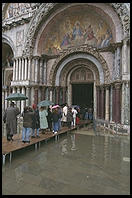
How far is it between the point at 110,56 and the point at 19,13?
39.2 ft

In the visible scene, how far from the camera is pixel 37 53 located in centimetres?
1507

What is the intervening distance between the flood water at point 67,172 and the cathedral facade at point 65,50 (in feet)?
22.1

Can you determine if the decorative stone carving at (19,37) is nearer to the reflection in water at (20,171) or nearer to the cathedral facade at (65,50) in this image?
the cathedral facade at (65,50)

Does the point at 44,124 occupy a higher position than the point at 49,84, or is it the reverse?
the point at 49,84

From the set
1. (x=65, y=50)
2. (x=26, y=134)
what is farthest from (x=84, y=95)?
(x=26, y=134)

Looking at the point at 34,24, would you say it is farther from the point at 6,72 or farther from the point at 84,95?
the point at 84,95

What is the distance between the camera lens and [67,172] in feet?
13.9

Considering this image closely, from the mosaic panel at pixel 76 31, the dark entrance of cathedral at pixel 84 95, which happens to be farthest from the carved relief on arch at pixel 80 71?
the dark entrance of cathedral at pixel 84 95

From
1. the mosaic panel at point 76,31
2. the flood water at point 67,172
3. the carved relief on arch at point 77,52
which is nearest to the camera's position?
the flood water at point 67,172

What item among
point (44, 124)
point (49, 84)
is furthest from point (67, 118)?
point (49, 84)

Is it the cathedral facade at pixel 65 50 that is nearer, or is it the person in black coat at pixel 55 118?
the person in black coat at pixel 55 118

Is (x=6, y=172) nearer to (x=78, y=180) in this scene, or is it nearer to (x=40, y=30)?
(x=78, y=180)

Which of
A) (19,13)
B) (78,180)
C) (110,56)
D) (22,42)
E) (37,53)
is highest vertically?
(19,13)

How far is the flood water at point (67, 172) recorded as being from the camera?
131 inches
